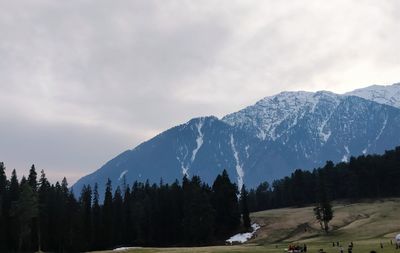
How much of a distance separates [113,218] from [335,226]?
72.0 metres

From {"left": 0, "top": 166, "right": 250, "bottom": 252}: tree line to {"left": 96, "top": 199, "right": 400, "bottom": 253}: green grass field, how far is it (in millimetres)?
12199

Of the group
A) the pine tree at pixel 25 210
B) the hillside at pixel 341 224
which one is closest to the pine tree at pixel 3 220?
the pine tree at pixel 25 210

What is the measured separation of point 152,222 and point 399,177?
96.4 m

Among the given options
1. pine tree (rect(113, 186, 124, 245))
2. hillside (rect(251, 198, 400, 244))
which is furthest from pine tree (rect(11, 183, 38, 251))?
hillside (rect(251, 198, 400, 244))

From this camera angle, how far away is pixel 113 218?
17388cm

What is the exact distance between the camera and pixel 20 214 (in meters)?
133

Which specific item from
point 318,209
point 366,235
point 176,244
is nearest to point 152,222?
point 176,244

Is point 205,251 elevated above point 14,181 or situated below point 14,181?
below

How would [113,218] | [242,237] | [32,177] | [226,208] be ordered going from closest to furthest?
[242,237], [32,177], [226,208], [113,218]

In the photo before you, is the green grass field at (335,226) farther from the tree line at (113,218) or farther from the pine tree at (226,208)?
the tree line at (113,218)

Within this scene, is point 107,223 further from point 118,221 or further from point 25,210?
point 25,210

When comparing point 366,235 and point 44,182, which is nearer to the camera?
point 366,235

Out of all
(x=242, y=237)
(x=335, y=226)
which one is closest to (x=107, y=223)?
(x=242, y=237)

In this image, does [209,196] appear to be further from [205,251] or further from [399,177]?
[399,177]
